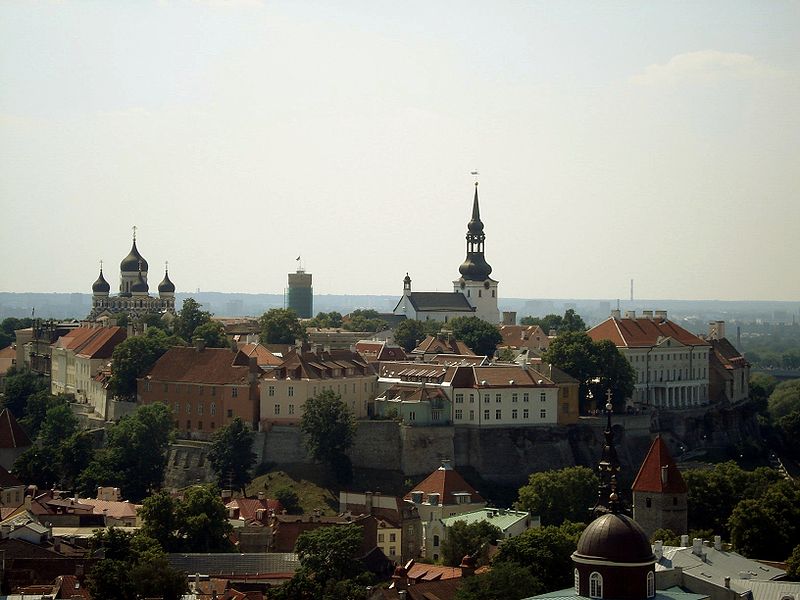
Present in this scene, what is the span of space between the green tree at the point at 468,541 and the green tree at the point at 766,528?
9.63 meters

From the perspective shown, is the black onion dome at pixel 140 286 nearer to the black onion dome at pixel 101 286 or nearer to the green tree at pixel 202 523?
the black onion dome at pixel 101 286

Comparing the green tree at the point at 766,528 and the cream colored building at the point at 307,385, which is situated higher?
the cream colored building at the point at 307,385

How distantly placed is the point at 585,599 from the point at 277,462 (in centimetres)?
4503

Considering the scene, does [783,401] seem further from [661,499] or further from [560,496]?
[661,499]

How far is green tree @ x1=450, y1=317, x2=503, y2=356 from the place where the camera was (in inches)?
4643

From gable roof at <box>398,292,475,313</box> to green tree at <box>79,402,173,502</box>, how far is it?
5465 centimetres

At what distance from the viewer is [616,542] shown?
46875 millimetres

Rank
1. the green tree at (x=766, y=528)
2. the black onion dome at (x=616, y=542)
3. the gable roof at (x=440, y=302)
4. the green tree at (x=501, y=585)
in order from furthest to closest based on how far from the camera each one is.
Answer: the gable roof at (x=440, y=302) < the green tree at (x=766, y=528) < the green tree at (x=501, y=585) < the black onion dome at (x=616, y=542)

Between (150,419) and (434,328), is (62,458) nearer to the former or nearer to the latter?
(150,419)

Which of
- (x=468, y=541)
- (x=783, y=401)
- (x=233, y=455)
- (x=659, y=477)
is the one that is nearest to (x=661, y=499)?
(x=659, y=477)

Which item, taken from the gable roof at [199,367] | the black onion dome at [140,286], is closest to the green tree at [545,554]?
the gable roof at [199,367]

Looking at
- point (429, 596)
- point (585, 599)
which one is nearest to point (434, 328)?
point (429, 596)

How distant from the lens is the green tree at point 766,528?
236ft

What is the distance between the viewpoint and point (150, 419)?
9288cm
